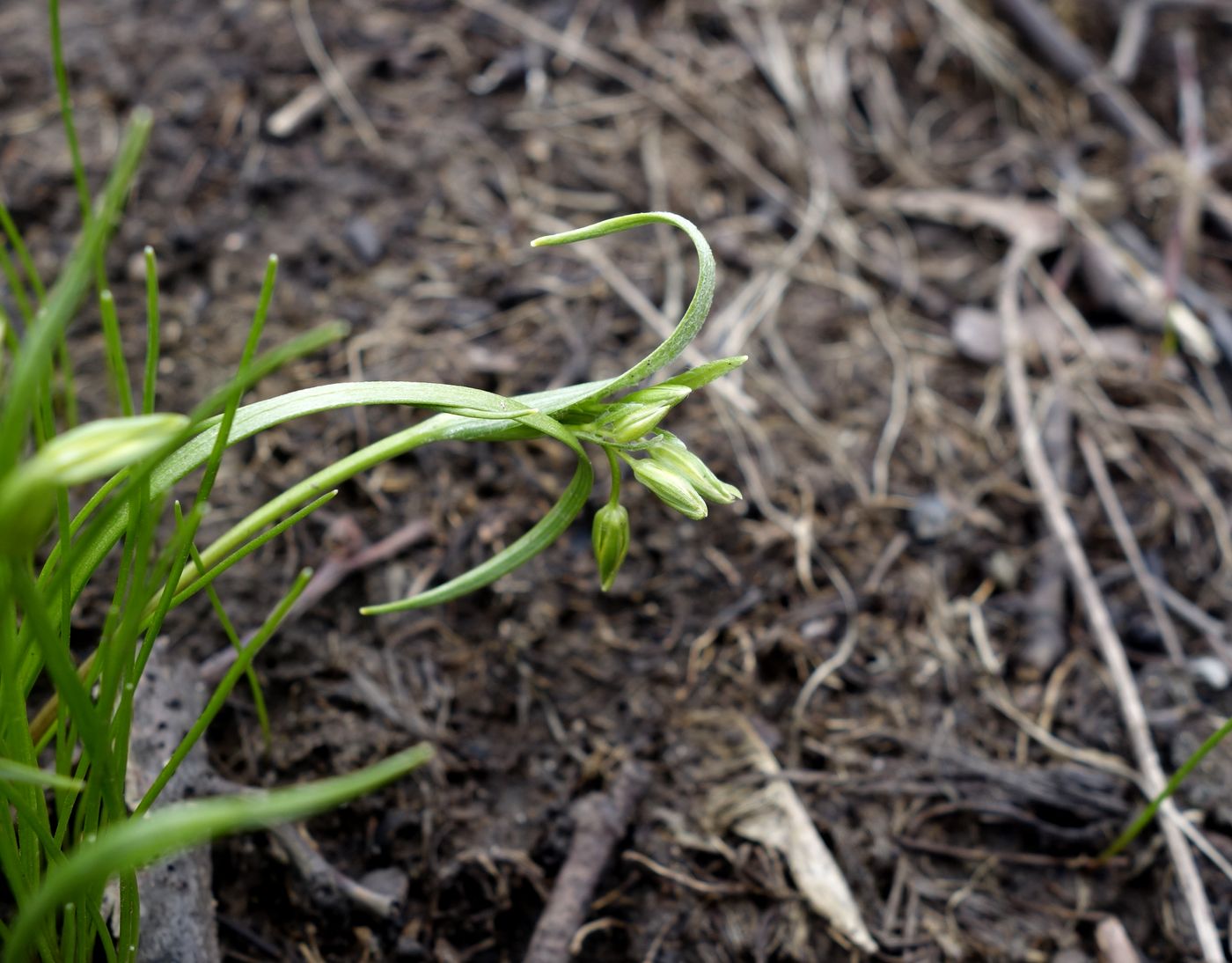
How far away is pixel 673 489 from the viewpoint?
3.75ft

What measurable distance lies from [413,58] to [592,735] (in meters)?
1.99

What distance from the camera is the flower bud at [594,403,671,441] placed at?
1111mm

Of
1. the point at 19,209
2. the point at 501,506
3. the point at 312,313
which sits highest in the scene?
the point at 19,209

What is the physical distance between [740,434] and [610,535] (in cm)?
101

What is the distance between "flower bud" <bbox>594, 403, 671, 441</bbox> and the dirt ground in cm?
77

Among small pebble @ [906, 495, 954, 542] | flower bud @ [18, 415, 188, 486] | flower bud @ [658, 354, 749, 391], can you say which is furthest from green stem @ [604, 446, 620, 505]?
small pebble @ [906, 495, 954, 542]

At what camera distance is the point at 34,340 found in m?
0.71

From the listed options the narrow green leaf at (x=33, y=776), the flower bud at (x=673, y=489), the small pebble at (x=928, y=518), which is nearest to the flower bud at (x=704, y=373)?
the flower bud at (x=673, y=489)

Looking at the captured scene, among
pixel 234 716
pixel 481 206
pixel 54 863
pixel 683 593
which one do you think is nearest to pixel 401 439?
pixel 54 863

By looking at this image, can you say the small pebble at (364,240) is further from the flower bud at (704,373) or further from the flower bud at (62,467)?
the flower bud at (62,467)

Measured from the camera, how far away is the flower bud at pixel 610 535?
1247mm

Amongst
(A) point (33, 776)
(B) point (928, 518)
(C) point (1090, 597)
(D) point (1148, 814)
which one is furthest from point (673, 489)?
(C) point (1090, 597)

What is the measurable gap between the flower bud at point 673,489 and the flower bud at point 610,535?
91 mm

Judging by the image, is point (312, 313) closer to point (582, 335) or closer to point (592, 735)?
point (582, 335)
